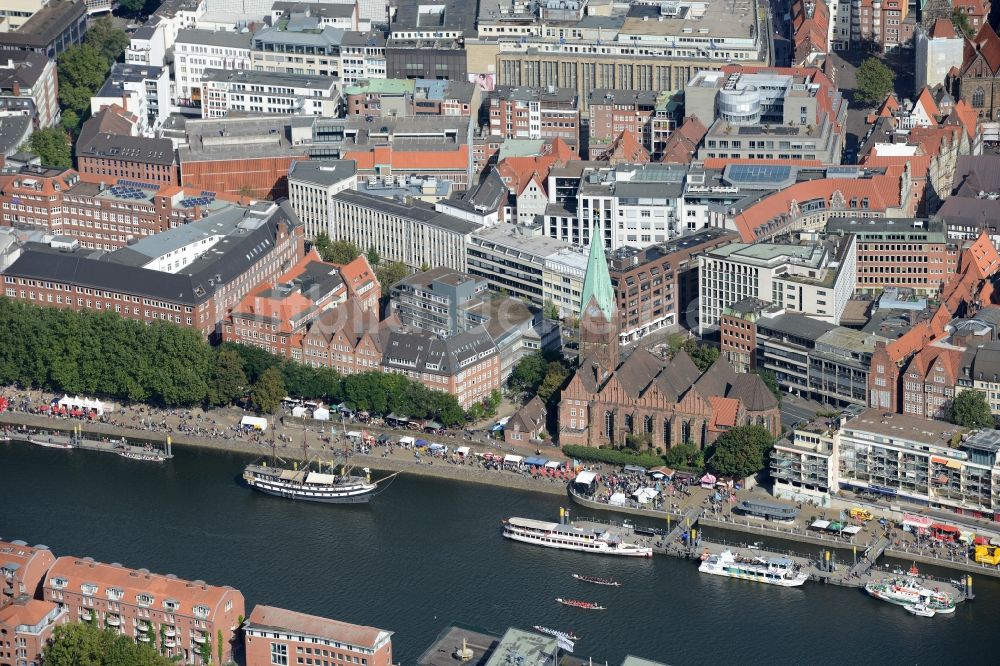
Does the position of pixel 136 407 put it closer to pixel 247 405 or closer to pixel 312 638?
pixel 247 405

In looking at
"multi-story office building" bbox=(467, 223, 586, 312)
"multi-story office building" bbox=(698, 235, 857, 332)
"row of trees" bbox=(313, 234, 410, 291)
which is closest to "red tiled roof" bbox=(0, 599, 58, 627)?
"multi-story office building" bbox=(467, 223, 586, 312)

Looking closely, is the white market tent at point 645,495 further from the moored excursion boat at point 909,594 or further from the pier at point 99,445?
the pier at point 99,445

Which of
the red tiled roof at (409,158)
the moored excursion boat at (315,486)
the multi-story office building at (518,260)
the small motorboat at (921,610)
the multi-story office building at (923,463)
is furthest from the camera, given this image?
the red tiled roof at (409,158)

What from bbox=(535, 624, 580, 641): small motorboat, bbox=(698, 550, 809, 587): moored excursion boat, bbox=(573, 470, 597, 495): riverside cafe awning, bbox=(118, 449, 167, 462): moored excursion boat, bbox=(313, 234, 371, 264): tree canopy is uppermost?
bbox=(313, 234, 371, 264): tree canopy

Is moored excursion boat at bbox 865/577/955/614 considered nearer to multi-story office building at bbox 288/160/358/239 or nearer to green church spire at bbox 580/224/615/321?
green church spire at bbox 580/224/615/321

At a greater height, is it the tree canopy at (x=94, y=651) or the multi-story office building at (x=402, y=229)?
the multi-story office building at (x=402, y=229)

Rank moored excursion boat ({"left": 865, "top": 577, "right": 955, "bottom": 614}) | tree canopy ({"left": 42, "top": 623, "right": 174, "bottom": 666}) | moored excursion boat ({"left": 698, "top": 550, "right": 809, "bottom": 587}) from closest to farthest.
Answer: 1. tree canopy ({"left": 42, "top": 623, "right": 174, "bottom": 666})
2. moored excursion boat ({"left": 865, "top": 577, "right": 955, "bottom": 614})
3. moored excursion boat ({"left": 698, "top": 550, "right": 809, "bottom": 587})

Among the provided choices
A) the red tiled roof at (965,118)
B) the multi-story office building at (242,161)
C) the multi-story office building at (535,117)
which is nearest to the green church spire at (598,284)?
the multi-story office building at (535,117)

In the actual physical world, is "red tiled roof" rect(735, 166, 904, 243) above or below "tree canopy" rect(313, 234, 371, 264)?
above
